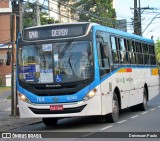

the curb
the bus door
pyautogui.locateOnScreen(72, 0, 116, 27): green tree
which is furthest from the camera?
pyautogui.locateOnScreen(72, 0, 116, 27): green tree

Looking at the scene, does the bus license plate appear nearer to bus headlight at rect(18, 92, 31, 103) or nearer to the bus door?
bus headlight at rect(18, 92, 31, 103)

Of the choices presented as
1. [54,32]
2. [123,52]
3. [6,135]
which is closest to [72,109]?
[6,135]

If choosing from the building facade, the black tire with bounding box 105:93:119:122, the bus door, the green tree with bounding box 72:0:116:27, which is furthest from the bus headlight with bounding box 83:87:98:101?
the green tree with bounding box 72:0:116:27

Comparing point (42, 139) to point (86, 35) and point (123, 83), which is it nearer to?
point (86, 35)

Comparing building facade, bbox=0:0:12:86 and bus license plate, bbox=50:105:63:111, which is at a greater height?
building facade, bbox=0:0:12:86

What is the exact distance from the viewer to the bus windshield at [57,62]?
574 inches

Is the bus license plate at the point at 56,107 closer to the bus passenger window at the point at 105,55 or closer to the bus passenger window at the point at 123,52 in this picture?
the bus passenger window at the point at 105,55

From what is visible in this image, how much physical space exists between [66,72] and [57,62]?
1.51 feet

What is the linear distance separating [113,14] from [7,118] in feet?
157

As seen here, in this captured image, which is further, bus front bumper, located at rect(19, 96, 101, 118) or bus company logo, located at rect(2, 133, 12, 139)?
bus front bumper, located at rect(19, 96, 101, 118)

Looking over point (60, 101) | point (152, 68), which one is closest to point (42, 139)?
point (60, 101)

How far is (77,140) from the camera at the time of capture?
477 inches

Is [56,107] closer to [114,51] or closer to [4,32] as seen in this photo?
[114,51]

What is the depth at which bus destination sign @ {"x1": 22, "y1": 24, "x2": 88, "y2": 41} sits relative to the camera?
49.3ft
